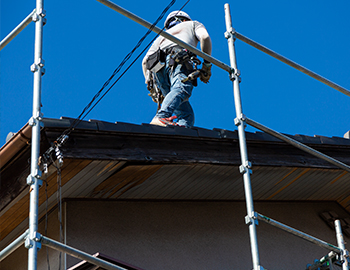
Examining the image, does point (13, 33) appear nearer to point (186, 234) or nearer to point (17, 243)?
point (17, 243)

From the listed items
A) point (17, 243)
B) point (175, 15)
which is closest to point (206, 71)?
point (175, 15)

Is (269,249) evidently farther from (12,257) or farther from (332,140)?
(12,257)

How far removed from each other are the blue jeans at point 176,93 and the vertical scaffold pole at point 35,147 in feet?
7.60

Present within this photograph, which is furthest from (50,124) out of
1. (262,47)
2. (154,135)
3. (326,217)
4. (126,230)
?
(326,217)

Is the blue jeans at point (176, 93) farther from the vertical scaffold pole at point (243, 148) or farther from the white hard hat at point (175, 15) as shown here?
the vertical scaffold pole at point (243, 148)

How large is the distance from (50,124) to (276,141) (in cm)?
238

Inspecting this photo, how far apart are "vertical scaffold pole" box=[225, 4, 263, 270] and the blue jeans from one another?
1342 millimetres

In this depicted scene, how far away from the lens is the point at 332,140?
253 inches

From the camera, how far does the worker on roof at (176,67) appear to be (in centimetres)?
683

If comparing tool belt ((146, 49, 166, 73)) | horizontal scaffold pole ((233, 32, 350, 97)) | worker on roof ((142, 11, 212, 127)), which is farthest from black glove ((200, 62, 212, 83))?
horizontal scaffold pole ((233, 32, 350, 97))

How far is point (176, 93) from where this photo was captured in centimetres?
684

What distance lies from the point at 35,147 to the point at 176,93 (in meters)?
3.00

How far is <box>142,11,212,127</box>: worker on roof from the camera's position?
6.83 metres

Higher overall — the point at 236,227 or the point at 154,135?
the point at 154,135
